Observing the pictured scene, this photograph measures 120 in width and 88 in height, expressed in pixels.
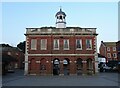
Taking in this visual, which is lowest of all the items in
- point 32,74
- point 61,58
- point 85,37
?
point 32,74

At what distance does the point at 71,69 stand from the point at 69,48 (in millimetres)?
4036

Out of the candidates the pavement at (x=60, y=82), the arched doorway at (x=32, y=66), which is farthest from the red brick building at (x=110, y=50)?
the pavement at (x=60, y=82)

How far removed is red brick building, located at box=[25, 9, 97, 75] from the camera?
42031 millimetres

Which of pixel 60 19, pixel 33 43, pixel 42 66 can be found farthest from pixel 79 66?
pixel 60 19

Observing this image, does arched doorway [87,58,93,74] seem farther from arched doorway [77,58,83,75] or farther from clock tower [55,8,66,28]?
clock tower [55,8,66,28]

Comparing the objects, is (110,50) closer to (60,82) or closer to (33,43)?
(33,43)

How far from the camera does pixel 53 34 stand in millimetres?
43031

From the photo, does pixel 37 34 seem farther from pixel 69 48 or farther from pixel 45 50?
pixel 69 48

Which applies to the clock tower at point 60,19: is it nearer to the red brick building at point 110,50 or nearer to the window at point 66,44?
the window at point 66,44

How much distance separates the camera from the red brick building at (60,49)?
42031 mm

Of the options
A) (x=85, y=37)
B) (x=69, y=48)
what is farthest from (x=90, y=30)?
(x=69, y=48)

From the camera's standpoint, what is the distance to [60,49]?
42.6 m

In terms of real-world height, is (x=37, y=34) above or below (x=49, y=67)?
above

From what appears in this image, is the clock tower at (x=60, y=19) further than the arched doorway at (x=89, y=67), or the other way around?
the clock tower at (x=60, y=19)
